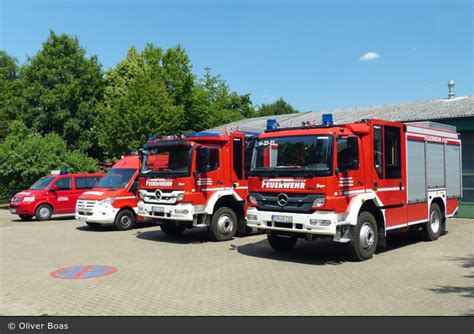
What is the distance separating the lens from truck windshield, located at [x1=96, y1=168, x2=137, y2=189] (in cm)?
1566

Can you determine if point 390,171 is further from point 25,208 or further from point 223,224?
point 25,208

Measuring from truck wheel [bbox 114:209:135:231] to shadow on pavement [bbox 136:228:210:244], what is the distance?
877mm

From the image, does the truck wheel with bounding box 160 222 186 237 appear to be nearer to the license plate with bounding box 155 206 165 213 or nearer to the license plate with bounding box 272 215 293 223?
the license plate with bounding box 155 206 165 213

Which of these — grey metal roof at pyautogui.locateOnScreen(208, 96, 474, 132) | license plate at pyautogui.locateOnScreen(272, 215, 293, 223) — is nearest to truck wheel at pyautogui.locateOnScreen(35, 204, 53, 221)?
grey metal roof at pyautogui.locateOnScreen(208, 96, 474, 132)

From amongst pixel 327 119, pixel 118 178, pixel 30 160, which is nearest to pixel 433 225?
pixel 327 119

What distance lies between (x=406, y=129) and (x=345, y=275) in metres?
4.45

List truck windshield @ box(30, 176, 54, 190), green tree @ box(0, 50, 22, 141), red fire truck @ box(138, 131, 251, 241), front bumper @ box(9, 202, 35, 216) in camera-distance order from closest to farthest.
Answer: red fire truck @ box(138, 131, 251, 241) → front bumper @ box(9, 202, 35, 216) → truck windshield @ box(30, 176, 54, 190) → green tree @ box(0, 50, 22, 141)

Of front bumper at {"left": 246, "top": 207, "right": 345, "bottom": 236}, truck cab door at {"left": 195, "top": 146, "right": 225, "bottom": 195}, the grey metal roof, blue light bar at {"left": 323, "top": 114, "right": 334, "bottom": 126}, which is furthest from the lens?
the grey metal roof

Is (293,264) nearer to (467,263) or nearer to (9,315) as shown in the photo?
(467,263)

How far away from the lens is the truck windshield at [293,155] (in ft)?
30.8

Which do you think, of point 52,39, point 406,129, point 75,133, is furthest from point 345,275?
point 52,39

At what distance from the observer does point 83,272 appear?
29.0 ft

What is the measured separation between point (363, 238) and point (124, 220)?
28.1ft

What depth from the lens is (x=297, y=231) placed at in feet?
31.0
